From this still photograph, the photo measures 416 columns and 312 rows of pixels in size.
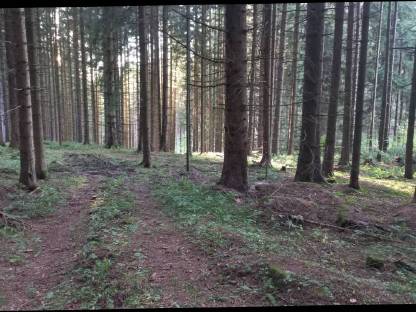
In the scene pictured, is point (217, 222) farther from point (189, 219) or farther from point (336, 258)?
point (336, 258)

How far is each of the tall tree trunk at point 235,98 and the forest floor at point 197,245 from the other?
69 cm

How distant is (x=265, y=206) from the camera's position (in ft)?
29.2

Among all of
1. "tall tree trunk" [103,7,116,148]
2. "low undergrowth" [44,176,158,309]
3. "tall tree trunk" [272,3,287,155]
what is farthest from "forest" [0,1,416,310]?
"tall tree trunk" [103,7,116,148]

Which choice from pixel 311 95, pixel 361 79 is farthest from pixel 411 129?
pixel 311 95

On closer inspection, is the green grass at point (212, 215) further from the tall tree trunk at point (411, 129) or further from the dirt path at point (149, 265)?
the tall tree trunk at point (411, 129)

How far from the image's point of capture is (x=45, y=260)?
20.3 feet

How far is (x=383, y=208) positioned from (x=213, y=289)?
6.95 meters

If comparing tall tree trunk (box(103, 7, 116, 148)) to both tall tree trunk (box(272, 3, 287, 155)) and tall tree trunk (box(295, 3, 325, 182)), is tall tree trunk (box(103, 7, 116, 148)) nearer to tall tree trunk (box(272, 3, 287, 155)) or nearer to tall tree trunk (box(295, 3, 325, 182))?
tall tree trunk (box(272, 3, 287, 155))

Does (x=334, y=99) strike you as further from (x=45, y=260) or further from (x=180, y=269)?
(x=45, y=260)

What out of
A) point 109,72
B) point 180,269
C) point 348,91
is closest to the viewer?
point 180,269

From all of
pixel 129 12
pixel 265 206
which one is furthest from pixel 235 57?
pixel 129 12

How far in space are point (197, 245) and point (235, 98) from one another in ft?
15.1

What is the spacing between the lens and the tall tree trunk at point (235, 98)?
942 centimetres

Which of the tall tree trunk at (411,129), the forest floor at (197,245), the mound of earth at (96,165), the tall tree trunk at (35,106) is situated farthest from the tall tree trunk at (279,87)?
the tall tree trunk at (35,106)
